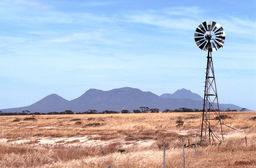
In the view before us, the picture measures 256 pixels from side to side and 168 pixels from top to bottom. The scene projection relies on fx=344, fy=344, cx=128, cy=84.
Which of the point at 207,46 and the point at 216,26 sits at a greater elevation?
the point at 216,26

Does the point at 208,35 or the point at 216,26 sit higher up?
the point at 216,26

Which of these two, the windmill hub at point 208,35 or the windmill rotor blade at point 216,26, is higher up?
the windmill rotor blade at point 216,26

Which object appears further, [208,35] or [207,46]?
[207,46]

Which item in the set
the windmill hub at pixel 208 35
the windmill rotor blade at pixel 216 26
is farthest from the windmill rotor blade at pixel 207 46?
the windmill rotor blade at pixel 216 26

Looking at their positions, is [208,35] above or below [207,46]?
above

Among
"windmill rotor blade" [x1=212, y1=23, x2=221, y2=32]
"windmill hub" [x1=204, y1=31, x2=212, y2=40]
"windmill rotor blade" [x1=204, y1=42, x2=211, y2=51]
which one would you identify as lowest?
"windmill rotor blade" [x1=204, y1=42, x2=211, y2=51]

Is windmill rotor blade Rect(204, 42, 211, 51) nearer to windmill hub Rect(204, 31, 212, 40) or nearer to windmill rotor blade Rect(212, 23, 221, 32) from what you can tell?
windmill hub Rect(204, 31, 212, 40)

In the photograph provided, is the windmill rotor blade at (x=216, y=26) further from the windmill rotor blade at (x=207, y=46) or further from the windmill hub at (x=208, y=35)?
the windmill rotor blade at (x=207, y=46)

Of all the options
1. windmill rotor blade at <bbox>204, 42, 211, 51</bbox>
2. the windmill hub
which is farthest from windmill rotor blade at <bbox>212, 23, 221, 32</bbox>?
windmill rotor blade at <bbox>204, 42, 211, 51</bbox>

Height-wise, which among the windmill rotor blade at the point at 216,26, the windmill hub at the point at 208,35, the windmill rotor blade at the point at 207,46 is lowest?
the windmill rotor blade at the point at 207,46

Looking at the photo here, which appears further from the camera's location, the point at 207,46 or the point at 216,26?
the point at 207,46

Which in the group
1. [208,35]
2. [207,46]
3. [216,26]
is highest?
[216,26]

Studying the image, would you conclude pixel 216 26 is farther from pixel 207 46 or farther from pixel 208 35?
pixel 207 46

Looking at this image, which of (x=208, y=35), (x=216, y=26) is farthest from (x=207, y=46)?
(x=216, y=26)
